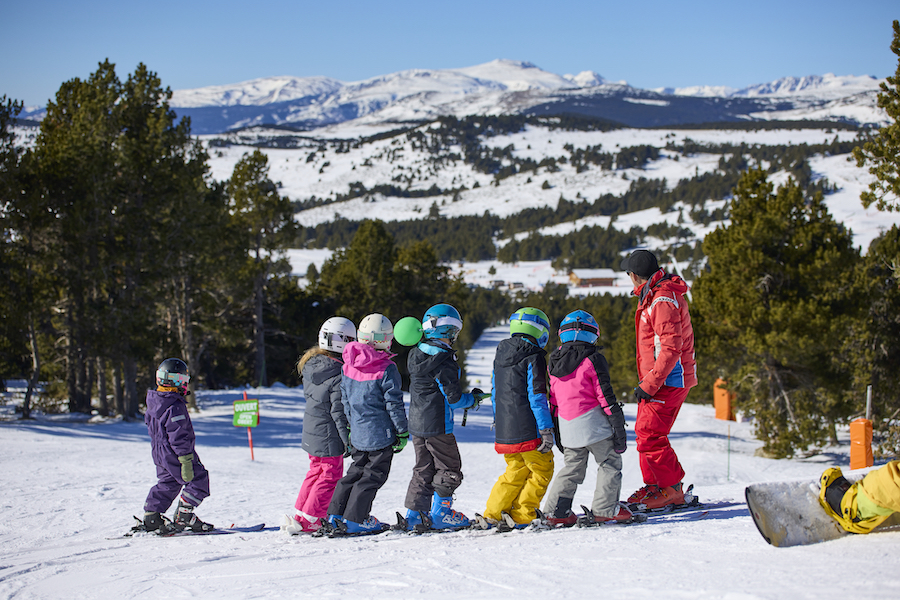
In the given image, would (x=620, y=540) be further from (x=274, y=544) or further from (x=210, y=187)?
(x=210, y=187)

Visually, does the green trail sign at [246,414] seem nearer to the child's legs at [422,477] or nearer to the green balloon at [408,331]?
the child's legs at [422,477]

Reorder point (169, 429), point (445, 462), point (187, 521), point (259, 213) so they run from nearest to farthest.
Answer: point (445, 462) < point (169, 429) < point (187, 521) < point (259, 213)

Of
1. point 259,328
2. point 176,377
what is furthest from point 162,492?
point 259,328

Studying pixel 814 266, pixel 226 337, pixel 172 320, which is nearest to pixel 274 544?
pixel 814 266

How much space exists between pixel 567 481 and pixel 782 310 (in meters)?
12.2

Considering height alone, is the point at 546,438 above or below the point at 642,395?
below

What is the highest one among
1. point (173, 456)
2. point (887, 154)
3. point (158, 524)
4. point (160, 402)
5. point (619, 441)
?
point (887, 154)

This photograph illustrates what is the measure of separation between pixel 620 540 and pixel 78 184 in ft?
53.1

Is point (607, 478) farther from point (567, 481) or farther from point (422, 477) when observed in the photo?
point (422, 477)

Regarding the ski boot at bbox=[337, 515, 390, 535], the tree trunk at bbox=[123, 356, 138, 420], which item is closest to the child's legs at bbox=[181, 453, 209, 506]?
the ski boot at bbox=[337, 515, 390, 535]

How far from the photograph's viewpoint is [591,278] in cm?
12775

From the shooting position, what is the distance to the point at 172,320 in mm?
23625

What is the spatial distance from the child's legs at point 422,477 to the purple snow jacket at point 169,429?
211cm

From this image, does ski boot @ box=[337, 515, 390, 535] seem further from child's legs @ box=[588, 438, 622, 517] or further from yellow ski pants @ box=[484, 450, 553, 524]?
child's legs @ box=[588, 438, 622, 517]
